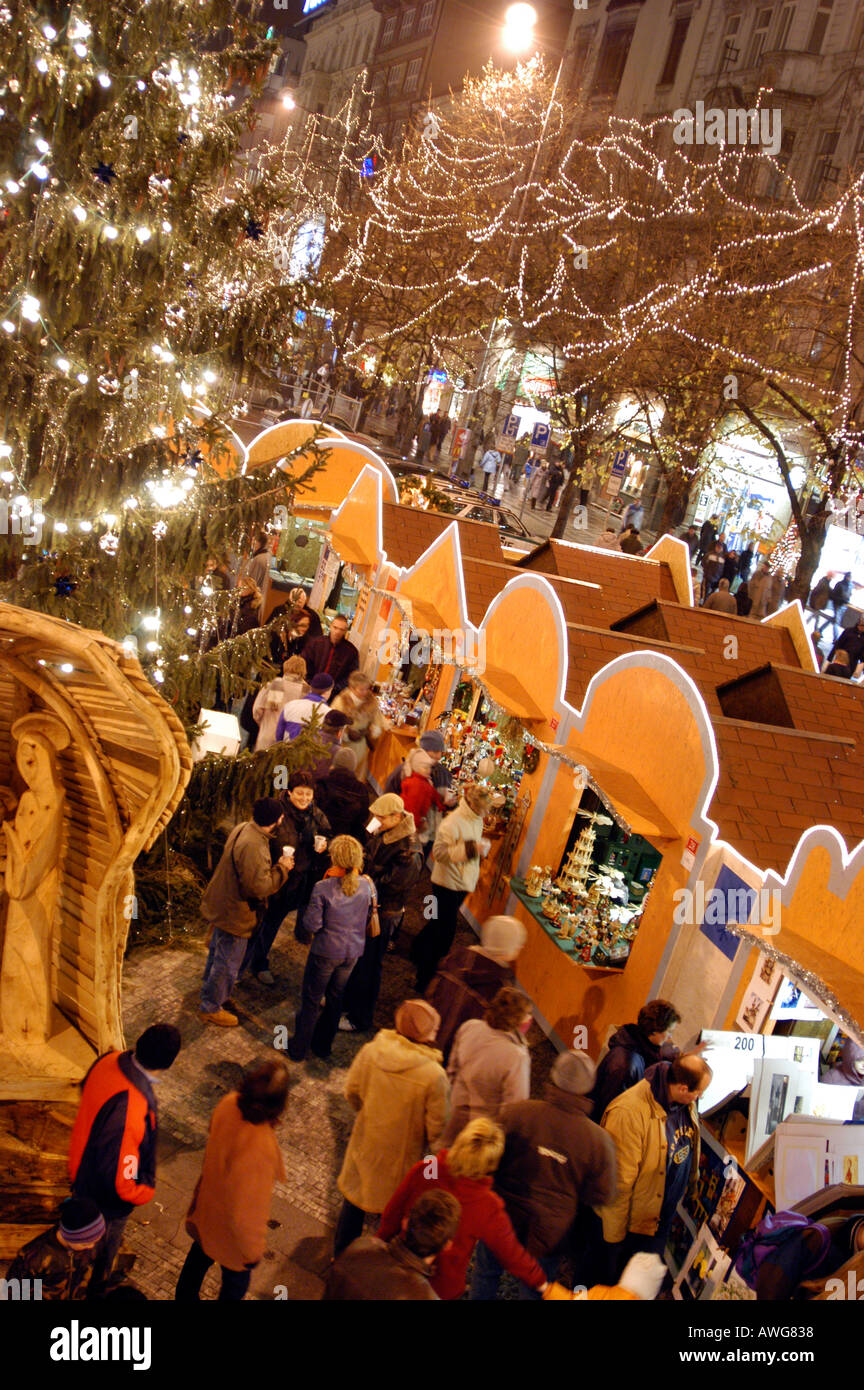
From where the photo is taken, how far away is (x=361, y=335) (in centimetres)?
3506

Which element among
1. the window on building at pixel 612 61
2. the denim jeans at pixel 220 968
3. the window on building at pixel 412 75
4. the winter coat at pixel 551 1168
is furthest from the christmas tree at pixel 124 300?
the window on building at pixel 412 75

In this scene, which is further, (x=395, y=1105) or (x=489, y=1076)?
(x=489, y=1076)

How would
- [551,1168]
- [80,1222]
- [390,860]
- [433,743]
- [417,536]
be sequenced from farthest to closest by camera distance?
1. [417,536]
2. [433,743]
3. [390,860]
4. [551,1168]
5. [80,1222]

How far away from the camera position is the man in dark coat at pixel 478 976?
219 inches

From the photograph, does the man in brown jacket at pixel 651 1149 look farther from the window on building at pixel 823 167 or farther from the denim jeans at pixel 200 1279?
the window on building at pixel 823 167

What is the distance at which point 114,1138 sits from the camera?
12.0 ft

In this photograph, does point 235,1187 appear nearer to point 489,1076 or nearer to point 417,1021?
point 417,1021

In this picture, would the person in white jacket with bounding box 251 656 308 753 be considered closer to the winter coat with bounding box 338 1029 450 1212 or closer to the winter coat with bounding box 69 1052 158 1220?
the winter coat with bounding box 338 1029 450 1212

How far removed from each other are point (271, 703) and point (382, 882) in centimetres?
288

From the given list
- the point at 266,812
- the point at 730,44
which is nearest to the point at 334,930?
the point at 266,812

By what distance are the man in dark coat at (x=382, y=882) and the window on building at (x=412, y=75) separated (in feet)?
178

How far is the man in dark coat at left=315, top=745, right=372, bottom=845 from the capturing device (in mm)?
7551
